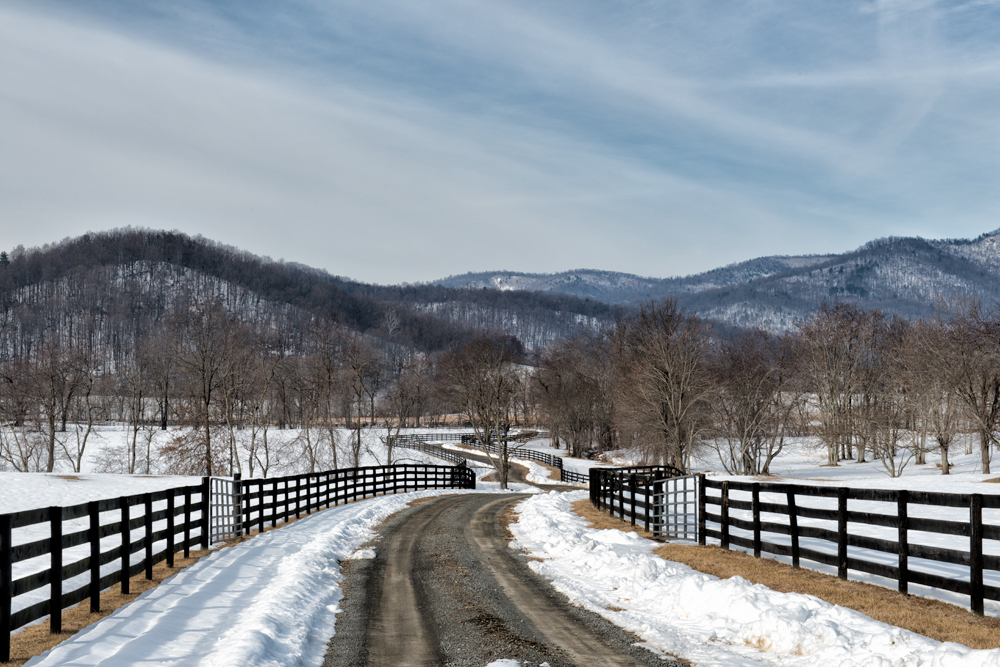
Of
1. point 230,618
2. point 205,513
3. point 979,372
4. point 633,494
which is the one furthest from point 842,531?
point 979,372

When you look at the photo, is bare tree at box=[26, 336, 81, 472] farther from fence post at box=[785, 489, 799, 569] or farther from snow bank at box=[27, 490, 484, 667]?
fence post at box=[785, 489, 799, 569]

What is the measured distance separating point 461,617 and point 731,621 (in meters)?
3.27

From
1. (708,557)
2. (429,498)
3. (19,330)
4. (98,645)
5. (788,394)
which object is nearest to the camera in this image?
(98,645)

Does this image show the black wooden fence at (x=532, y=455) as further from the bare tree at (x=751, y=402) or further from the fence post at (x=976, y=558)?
the fence post at (x=976, y=558)

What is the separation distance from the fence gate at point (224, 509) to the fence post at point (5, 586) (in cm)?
920

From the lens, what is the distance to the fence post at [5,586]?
628 centimetres

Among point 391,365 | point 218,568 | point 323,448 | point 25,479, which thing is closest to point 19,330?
point 391,365

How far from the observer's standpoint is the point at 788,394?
196ft

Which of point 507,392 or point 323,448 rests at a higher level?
point 507,392

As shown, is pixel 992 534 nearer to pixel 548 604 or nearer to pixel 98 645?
pixel 548 604

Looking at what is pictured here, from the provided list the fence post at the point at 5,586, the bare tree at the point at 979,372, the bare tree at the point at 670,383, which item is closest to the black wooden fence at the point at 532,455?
the bare tree at the point at 670,383

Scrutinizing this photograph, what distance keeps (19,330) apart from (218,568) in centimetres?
21249

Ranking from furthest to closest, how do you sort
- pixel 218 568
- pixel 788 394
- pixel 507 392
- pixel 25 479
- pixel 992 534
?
pixel 788 394, pixel 507 392, pixel 25 479, pixel 218 568, pixel 992 534

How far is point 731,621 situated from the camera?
7.76m
